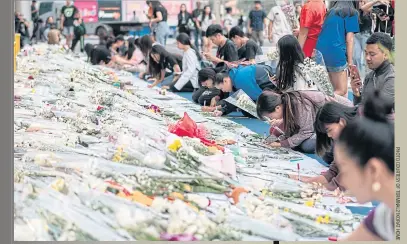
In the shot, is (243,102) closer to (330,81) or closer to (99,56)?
(330,81)

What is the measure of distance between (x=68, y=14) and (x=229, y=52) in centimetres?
716

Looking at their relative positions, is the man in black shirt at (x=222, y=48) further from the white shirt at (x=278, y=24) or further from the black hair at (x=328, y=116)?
the black hair at (x=328, y=116)

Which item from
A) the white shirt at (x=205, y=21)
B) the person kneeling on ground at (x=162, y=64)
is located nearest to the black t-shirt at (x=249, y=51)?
the person kneeling on ground at (x=162, y=64)

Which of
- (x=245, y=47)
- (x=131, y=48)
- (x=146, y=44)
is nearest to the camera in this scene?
(x=245, y=47)

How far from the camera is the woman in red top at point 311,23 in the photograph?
5.53m

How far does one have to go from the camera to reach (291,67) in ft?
15.4

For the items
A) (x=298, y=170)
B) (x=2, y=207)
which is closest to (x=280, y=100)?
(x=298, y=170)

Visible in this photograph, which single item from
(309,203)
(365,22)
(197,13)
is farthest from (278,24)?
(197,13)

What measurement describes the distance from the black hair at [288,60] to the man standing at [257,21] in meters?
6.55

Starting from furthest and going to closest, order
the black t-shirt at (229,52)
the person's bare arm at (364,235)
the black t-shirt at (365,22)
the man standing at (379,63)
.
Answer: the black t-shirt at (229,52) < the black t-shirt at (365,22) < the man standing at (379,63) < the person's bare arm at (364,235)

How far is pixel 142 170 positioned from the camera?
316 cm

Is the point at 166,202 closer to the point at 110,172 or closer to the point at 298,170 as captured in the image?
the point at 110,172

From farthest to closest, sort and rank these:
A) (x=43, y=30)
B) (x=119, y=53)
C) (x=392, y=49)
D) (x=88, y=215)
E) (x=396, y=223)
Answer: (x=43, y=30)
(x=119, y=53)
(x=392, y=49)
(x=88, y=215)
(x=396, y=223)

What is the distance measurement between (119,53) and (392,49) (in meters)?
7.95
